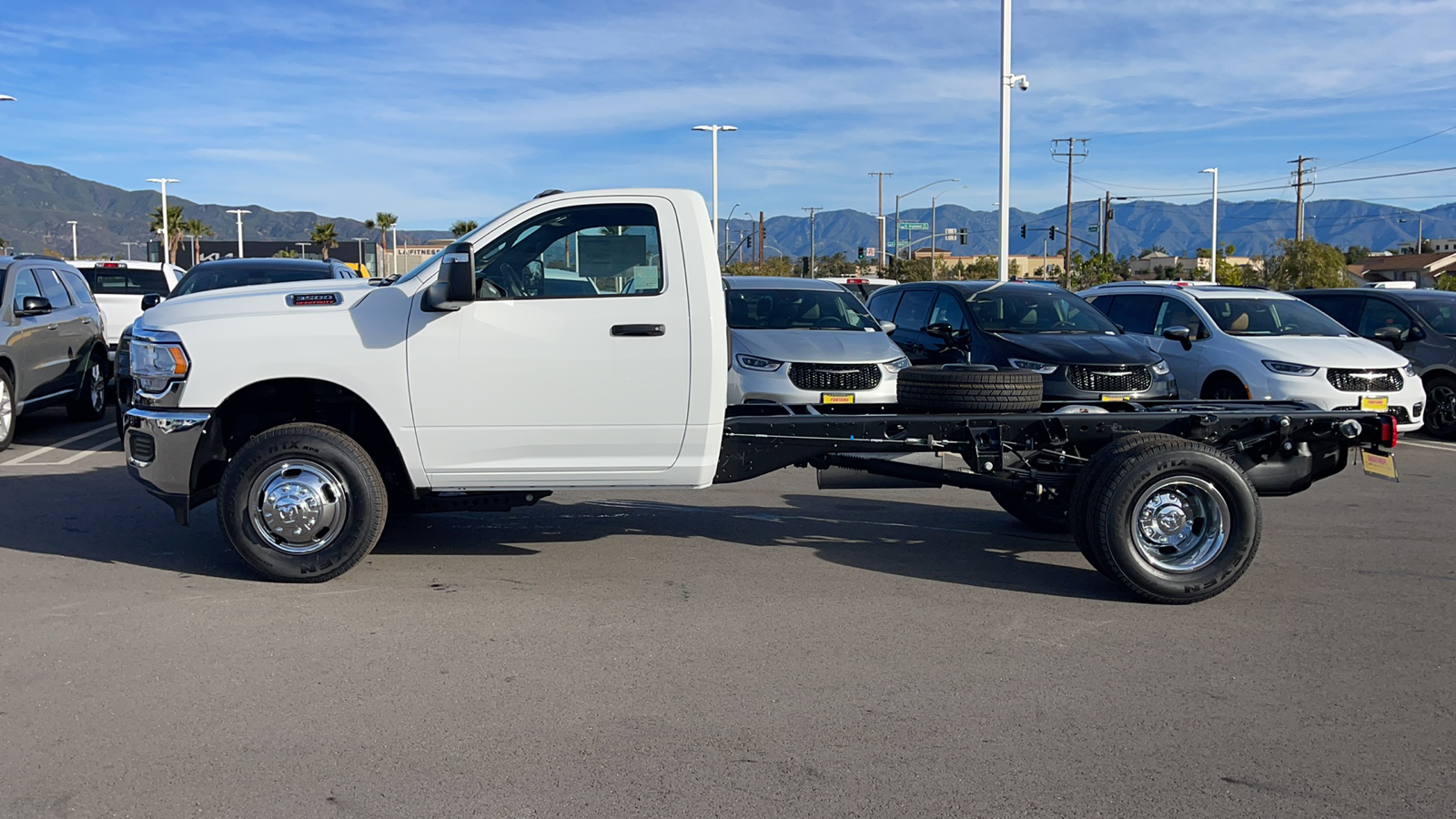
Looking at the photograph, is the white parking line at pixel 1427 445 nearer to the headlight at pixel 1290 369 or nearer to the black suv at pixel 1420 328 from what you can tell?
the black suv at pixel 1420 328

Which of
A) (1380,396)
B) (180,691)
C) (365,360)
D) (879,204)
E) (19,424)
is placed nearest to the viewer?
(180,691)

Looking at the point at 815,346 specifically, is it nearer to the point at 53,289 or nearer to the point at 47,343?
the point at 47,343

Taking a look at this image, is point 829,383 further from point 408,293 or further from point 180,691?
point 180,691

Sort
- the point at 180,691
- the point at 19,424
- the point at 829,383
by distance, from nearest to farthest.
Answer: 1. the point at 180,691
2. the point at 829,383
3. the point at 19,424

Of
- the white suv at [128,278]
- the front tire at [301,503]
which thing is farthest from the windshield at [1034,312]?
the white suv at [128,278]

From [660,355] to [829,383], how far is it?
4.40 m

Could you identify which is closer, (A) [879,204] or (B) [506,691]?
(B) [506,691]

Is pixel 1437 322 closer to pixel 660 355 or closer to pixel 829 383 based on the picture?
pixel 829 383

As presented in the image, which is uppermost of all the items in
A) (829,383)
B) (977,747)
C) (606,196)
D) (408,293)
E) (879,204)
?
(879,204)

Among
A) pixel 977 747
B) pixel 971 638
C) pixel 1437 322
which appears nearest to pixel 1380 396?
pixel 1437 322

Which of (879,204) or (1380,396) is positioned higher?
(879,204)

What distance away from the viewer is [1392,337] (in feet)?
45.9

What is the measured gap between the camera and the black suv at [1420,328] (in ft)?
45.9

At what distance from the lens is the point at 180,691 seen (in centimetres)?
480
